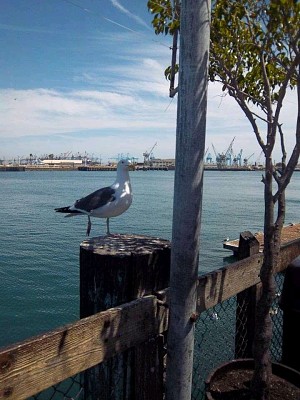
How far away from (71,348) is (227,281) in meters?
1.33

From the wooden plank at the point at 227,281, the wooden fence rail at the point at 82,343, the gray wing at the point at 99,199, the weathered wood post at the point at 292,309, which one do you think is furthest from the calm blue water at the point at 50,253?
the wooden fence rail at the point at 82,343

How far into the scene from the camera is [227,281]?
271 cm

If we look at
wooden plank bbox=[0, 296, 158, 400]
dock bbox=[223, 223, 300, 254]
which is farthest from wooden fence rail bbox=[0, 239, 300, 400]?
dock bbox=[223, 223, 300, 254]

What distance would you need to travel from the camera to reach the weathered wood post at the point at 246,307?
312cm

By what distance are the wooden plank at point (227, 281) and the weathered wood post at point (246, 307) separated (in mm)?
98

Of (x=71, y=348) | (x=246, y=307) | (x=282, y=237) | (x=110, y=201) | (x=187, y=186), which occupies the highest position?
(x=187, y=186)

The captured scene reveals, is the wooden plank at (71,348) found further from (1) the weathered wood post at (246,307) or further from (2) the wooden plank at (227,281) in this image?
(1) the weathered wood post at (246,307)

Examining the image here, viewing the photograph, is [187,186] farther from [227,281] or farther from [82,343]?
[227,281]

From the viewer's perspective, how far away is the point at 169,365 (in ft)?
6.61

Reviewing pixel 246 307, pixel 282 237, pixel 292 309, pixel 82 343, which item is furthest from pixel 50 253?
pixel 82 343

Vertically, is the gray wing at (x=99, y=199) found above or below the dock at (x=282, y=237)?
above

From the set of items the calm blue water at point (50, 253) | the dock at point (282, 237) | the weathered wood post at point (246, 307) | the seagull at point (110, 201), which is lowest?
the calm blue water at point (50, 253)

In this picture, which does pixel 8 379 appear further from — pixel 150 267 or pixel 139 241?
pixel 139 241

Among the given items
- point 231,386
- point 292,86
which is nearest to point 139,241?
point 231,386
